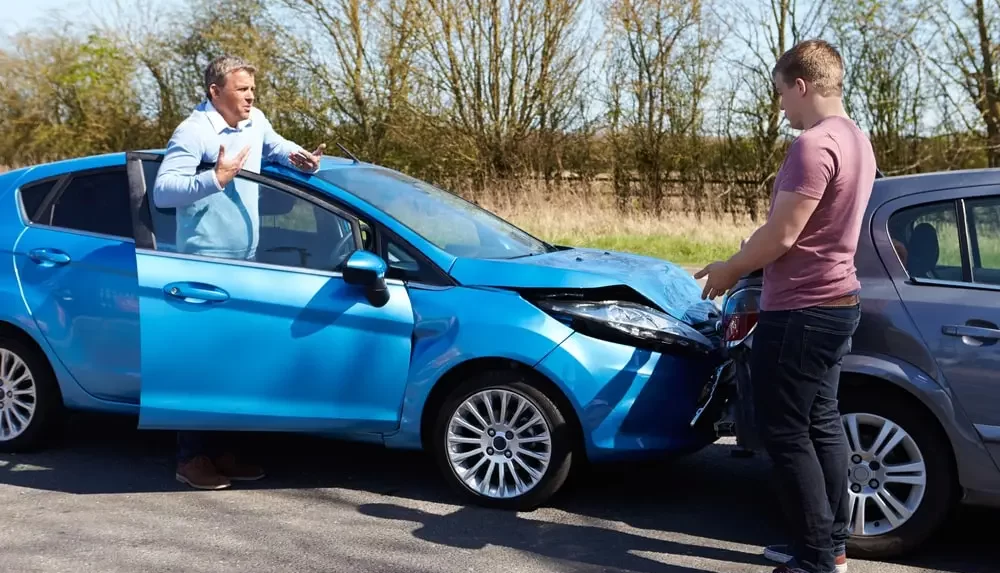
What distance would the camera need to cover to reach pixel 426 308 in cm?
474

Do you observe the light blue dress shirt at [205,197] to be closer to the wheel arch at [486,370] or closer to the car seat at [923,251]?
the wheel arch at [486,370]

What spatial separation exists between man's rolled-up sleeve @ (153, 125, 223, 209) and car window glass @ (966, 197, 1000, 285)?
10.2 feet

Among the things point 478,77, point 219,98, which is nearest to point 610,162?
point 478,77

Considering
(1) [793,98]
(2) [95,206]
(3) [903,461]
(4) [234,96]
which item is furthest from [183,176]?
(3) [903,461]

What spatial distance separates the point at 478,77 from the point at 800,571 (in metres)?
19.8

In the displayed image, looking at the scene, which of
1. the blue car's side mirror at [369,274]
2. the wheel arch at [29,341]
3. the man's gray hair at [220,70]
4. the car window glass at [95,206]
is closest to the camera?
the blue car's side mirror at [369,274]

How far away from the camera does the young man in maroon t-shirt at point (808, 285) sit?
3.54 m

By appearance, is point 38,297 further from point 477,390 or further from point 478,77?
point 478,77

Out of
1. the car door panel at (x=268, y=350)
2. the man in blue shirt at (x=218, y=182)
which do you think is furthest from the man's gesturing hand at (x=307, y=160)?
the car door panel at (x=268, y=350)

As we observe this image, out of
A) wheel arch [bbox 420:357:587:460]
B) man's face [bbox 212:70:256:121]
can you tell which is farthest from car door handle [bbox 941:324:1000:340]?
man's face [bbox 212:70:256:121]

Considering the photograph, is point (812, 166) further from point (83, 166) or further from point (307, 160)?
point (83, 166)

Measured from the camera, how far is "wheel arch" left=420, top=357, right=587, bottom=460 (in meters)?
4.58

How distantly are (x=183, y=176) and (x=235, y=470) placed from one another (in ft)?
4.66

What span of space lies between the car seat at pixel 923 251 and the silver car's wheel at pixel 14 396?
421cm
